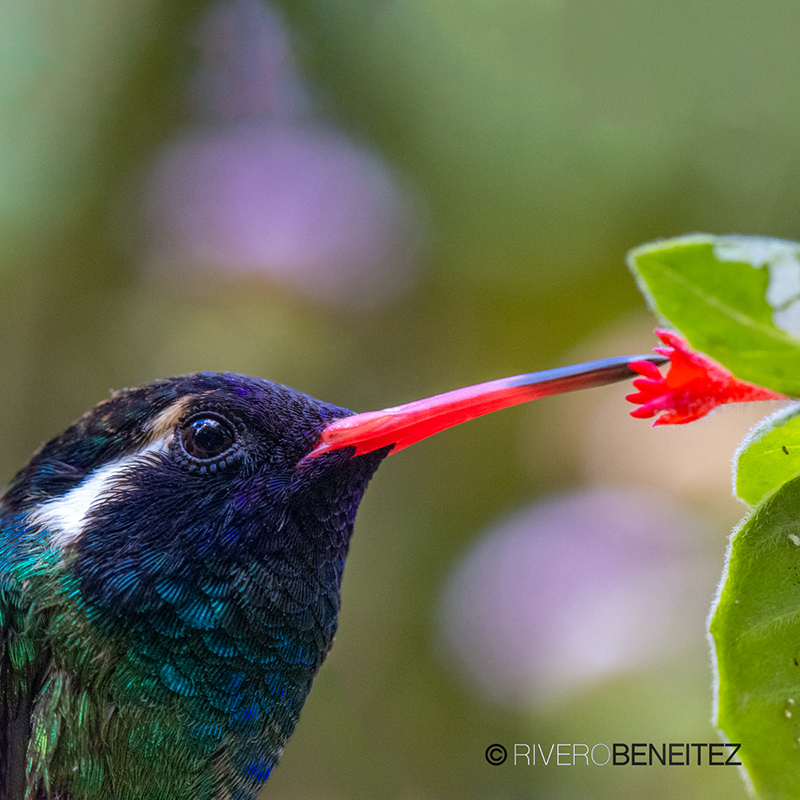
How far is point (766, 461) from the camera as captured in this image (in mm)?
417

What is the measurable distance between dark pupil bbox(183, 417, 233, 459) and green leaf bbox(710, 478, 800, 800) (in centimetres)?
53

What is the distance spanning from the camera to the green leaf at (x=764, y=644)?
375mm

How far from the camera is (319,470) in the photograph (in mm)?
771

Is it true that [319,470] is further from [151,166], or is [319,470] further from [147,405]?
[151,166]

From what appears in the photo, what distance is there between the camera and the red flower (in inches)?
15.3

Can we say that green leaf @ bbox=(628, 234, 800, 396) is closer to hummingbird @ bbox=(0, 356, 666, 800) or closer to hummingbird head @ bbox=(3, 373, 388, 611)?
hummingbird @ bbox=(0, 356, 666, 800)

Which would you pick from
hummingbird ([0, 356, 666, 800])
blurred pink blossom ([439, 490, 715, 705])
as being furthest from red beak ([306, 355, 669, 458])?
blurred pink blossom ([439, 490, 715, 705])

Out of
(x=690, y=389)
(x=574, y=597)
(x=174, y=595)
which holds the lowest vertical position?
(x=574, y=597)

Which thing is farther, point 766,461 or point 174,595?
point 174,595

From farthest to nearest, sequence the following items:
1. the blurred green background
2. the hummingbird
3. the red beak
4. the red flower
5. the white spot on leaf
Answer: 1. the blurred green background
2. the hummingbird
3. the red beak
4. the red flower
5. the white spot on leaf

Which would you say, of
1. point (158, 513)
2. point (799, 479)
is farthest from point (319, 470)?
point (799, 479)

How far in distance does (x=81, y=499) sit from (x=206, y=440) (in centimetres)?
14

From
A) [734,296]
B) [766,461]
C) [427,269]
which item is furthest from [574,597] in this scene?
[734,296]

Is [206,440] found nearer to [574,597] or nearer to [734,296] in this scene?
[734,296]
